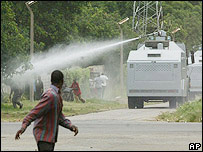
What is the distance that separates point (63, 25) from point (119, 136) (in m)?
30.3

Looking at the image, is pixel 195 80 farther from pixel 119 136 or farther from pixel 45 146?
pixel 45 146

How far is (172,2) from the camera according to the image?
3610 inches

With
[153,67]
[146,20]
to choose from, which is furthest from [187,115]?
[146,20]

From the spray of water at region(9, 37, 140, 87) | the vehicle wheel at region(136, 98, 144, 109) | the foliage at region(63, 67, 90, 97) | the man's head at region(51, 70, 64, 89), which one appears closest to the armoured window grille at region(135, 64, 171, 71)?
the vehicle wheel at region(136, 98, 144, 109)

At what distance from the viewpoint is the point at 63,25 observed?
4909 centimetres

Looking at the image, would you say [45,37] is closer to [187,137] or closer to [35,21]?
[35,21]

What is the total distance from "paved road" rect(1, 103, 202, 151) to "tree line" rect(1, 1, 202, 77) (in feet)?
26.5

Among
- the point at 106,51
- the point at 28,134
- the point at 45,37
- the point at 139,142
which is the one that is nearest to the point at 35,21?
the point at 45,37

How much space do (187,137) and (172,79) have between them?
1853 centimetres

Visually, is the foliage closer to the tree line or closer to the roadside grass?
the tree line

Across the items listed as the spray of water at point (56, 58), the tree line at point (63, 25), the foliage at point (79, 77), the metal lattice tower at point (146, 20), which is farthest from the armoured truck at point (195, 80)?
the foliage at point (79, 77)

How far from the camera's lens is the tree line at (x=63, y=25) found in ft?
110

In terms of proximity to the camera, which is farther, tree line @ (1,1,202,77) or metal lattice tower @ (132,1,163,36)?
metal lattice tower @ (132,1,163,36)

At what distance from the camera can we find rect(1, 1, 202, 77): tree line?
3341 centimetres
